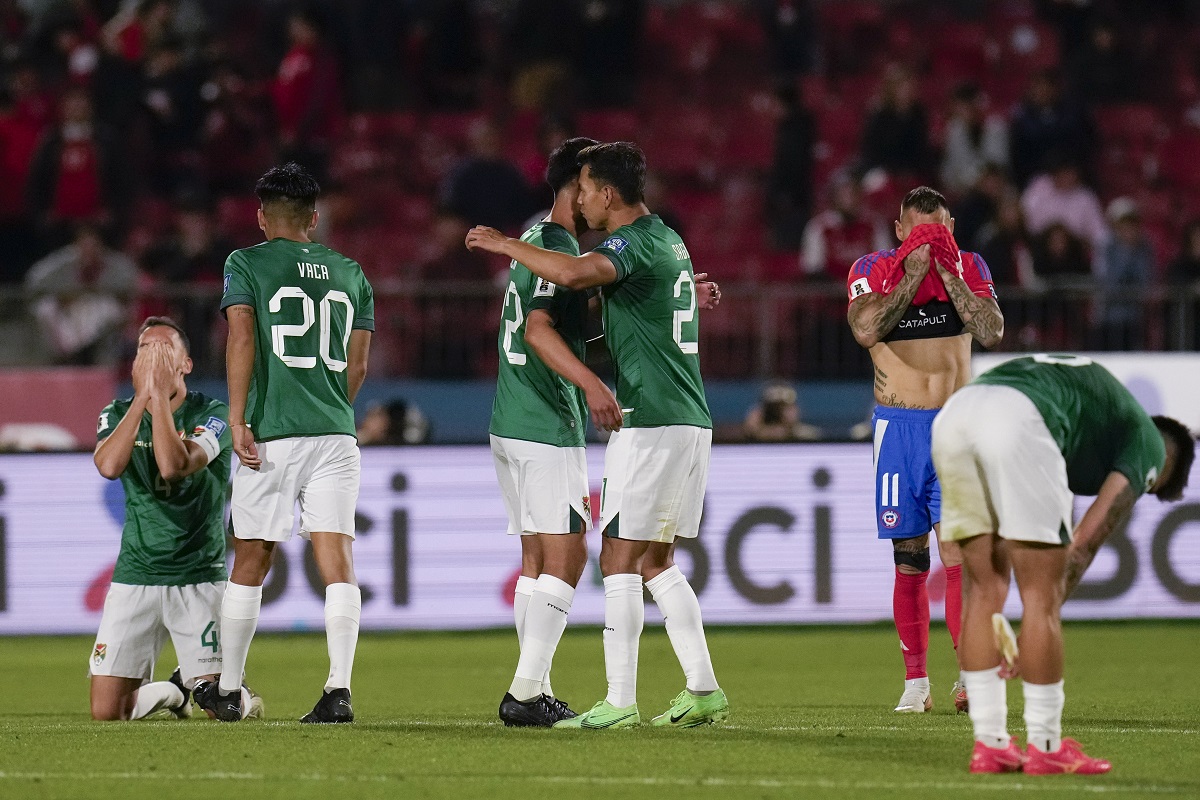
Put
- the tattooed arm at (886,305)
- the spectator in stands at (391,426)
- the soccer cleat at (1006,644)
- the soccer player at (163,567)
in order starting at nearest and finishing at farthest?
1. the soccer cleat at (1006,644)
2. the tattooed arm at (886,305)
3. the soccer player at (163,567)
4. the spectator in stands at (391,426)

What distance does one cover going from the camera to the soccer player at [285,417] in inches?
305

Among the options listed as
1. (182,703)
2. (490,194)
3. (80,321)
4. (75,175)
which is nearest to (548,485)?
(182,703)

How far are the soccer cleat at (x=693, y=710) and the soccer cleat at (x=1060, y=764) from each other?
1746mm

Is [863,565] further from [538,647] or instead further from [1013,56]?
[1013,56]

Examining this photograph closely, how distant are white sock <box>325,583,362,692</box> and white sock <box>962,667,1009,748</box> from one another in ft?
9.36

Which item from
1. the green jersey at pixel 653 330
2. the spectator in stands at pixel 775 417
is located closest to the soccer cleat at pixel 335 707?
the green jersey at pixel 653 330

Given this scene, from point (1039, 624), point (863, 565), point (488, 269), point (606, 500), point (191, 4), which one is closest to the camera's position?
point (1039, 624)

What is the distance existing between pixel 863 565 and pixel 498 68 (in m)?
10.2

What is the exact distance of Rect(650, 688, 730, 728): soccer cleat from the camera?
7477 mm

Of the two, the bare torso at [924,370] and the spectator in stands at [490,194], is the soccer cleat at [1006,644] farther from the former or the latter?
the spectator in stands at [490,194]

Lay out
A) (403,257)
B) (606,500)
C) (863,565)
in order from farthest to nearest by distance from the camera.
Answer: (403,257) → (863,565) → (606,500)

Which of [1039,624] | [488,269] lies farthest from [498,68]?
[1039,624]

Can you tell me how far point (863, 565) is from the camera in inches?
523

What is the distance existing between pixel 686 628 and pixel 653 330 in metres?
1.31
